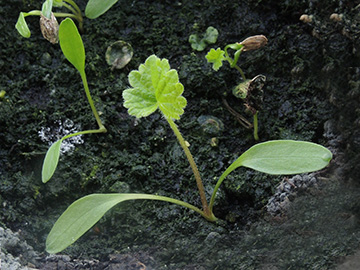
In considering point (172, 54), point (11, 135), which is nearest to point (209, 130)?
point (172, 54)

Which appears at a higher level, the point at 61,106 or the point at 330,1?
the point at 330,1

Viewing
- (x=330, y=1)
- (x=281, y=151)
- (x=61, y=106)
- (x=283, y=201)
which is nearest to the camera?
(x=281, y=151)

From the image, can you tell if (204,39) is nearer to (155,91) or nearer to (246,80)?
(246,80)

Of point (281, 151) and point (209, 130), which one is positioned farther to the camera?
point (209, 130)

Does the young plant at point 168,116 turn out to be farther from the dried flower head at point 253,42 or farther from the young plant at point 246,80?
the dried flower head at point 253,42

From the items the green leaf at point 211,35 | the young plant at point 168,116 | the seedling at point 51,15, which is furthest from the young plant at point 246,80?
the seedling at point 51,15

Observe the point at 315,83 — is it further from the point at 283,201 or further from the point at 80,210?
the point at 80,210

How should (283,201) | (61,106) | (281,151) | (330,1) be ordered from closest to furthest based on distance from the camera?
1. (281,151)
2. (283,201)
3. (330,1)
4. (61,106)

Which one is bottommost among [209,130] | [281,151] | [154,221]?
[154,221]
